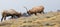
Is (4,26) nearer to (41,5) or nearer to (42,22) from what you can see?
(42,22)

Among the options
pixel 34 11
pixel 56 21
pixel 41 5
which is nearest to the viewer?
pixel 56 21

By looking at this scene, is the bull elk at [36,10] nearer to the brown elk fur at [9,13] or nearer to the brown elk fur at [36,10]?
the brown elk fur at [36,10]

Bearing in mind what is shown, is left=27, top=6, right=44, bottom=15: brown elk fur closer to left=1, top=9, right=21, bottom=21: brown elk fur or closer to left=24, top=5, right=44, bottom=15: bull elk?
left=24, top=5, right=44, bottom=15: bull elk

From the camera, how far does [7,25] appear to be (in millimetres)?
6770

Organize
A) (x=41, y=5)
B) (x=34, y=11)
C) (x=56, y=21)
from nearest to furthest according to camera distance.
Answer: (x=56, y=21)
(x=34, y=11)
(x=41, y=5)

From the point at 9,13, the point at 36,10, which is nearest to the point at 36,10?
the point at 36,10

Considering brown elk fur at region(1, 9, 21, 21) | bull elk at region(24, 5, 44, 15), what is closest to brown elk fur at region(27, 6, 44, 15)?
bull elk at region(24, 5, 44, 15)

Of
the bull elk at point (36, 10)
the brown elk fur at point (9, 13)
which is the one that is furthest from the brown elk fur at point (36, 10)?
the brown elk fur at point (9, 13)

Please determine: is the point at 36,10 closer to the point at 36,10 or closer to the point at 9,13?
the point at 36,10

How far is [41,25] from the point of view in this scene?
241 inches

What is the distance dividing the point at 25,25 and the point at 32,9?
11.1 ft

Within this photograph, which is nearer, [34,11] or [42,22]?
[42,22]

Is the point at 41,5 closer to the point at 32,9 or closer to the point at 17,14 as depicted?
the point at 32,9

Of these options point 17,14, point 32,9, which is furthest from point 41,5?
point 17,14
